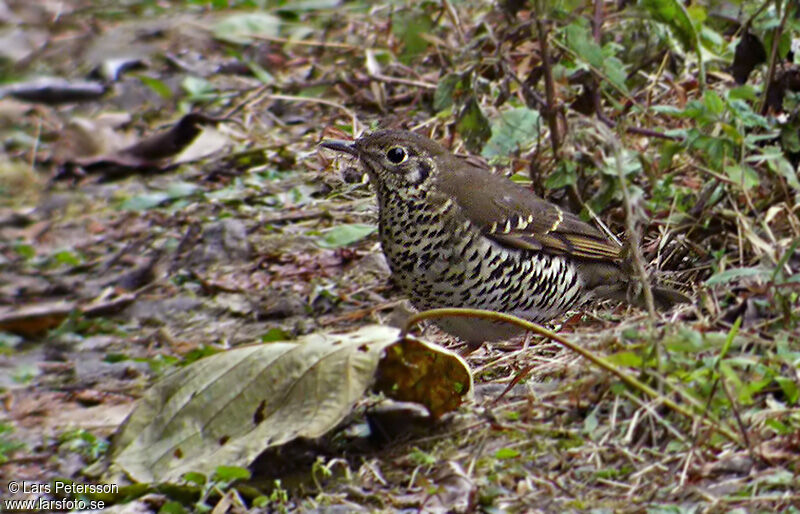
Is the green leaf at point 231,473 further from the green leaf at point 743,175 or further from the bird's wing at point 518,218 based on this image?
the green leaf at point 743,175

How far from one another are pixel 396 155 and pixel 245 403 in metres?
1.28

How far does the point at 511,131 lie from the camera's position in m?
5.08

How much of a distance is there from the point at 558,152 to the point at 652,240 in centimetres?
53

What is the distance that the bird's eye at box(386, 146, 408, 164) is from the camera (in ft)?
14.1

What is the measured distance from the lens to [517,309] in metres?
4.25

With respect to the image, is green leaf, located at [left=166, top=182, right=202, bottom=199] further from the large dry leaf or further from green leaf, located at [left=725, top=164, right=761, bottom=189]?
green leaf, located at [left=725, top=164, right=761, bottom=189]

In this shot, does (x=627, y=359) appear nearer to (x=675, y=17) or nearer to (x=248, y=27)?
(x=675, y=17)

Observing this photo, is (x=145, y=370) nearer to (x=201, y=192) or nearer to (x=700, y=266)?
(x=201, y=192)

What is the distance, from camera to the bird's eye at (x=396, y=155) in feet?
14.1

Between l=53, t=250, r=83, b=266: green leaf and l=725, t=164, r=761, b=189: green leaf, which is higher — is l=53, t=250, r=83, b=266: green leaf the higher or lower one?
the lower one

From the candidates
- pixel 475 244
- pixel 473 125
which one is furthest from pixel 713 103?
pixel 473 125

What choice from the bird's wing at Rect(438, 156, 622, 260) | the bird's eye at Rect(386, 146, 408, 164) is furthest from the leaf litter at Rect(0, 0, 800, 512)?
the bird's eye at Rect(386, 146, 408, 164)

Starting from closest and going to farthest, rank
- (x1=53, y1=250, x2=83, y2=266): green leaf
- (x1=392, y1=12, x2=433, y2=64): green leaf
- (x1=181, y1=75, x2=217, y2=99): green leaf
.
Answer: (x1=392, y1=12, x2=433, y2=64): green leaf, (x1=53, y1=250, x2=83, y2=266): green leaf, (x1=181, y1=75, x2=217, y2=99): green leaf

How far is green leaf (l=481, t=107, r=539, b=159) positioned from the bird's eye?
0.86 metres
